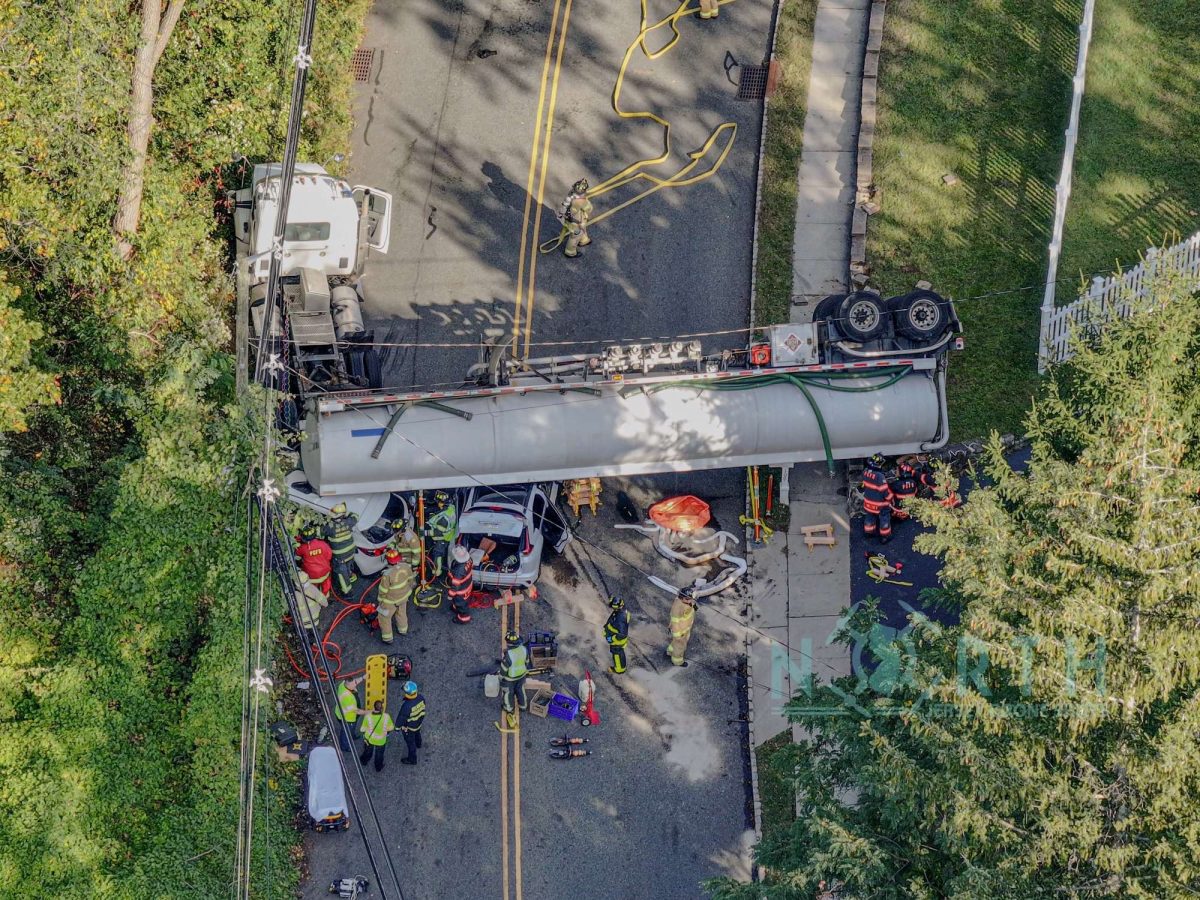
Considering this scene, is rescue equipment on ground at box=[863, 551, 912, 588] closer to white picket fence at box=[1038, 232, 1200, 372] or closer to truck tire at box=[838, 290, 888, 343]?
truck tire at box=[838, 290, 888, 343]

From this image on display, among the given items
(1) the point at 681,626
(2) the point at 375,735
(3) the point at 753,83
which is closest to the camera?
(2) the point at 375,735

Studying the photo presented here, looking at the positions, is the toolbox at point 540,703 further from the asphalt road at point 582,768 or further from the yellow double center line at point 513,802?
the yellow double center line at point 513,802

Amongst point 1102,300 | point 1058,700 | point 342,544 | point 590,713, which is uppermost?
point 1102,300

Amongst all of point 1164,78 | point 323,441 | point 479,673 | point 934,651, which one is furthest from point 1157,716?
point 1164,78

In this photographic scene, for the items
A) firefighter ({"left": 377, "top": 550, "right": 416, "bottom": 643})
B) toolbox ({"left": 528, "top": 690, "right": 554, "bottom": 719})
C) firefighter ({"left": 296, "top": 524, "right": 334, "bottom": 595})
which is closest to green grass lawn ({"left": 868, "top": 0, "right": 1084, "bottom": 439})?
toolbox ({"left": 528, "top": 690, "right": 554, "bottom": 719})

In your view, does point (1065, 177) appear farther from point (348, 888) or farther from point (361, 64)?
point (348, 888)

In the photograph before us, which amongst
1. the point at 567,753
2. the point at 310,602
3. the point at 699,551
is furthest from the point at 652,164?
the point at 567,753
